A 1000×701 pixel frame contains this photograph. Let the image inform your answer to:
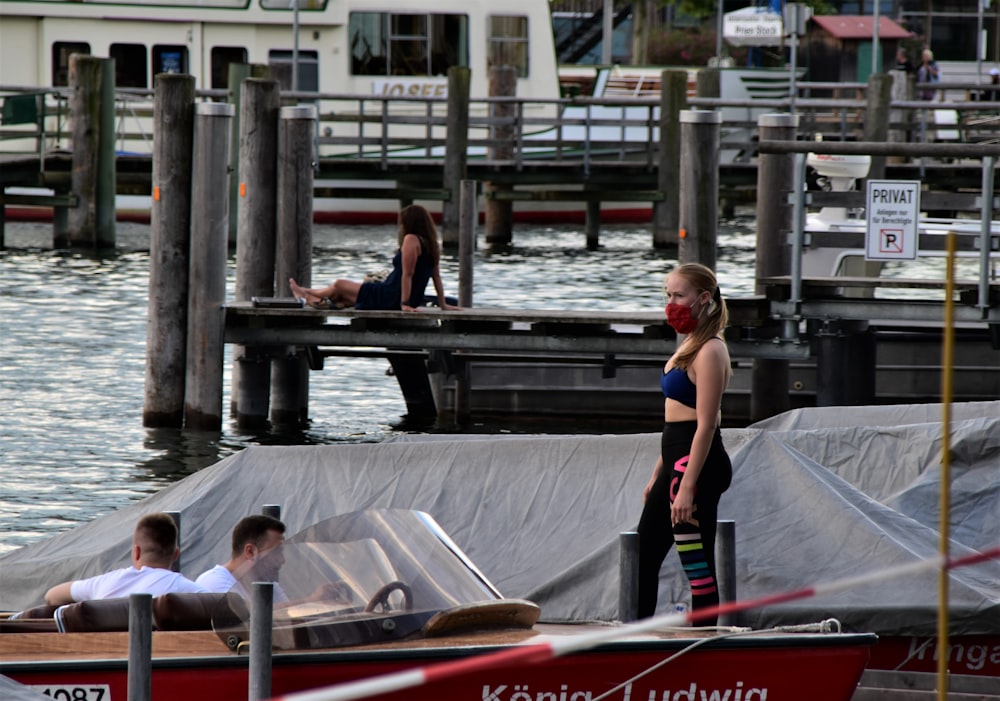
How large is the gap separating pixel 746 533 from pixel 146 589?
8.72ft

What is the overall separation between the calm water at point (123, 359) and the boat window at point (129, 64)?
3.06 m

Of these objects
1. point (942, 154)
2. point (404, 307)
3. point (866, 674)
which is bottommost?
point (866, 674)

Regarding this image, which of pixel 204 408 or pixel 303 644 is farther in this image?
pixel 204 408

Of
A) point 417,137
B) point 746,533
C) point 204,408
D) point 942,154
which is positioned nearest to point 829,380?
point 942,154

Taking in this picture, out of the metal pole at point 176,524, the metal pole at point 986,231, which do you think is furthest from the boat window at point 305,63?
the metal pole at point 176,524

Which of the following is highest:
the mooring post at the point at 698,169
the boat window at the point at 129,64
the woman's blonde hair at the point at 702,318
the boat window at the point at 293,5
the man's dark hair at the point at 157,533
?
the boat window at the point at 293,5

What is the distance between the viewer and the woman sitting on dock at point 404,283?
12.8 m

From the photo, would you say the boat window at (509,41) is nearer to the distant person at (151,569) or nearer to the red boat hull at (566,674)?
the distant person at (151,569)

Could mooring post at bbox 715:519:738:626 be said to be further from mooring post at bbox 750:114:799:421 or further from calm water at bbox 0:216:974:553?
mooring post at bbox 750:114:799:421

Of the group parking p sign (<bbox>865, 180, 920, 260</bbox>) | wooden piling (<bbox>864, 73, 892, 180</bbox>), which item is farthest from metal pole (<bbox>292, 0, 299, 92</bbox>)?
parking p sign (<bbox>865, 180, 920, 260</bbox>)

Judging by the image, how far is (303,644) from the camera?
602 centimetres

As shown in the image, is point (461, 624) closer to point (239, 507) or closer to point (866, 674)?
point (866, 674)

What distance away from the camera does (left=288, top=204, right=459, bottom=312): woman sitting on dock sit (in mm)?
12797

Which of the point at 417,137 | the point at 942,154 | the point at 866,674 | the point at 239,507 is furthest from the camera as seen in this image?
the point at 417,137
